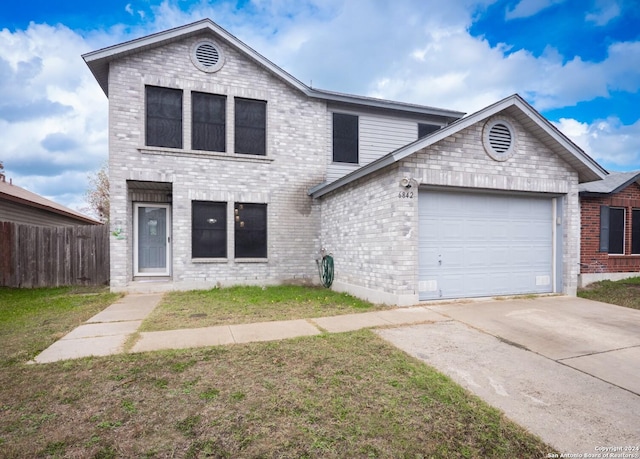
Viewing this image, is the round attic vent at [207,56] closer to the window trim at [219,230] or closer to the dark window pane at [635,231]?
the window trim at [219,230]

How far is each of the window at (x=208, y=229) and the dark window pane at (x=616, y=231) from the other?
12.5m

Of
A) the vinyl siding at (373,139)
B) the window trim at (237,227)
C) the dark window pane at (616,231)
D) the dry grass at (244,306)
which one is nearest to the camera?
the dry grass at (244,306)

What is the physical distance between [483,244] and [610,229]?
20.9ft

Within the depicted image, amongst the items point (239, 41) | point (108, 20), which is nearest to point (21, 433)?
point (239, 41)

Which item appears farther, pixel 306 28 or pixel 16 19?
pixel 306 28

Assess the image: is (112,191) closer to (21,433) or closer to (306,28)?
(21,433)

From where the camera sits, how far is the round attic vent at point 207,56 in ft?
33.0

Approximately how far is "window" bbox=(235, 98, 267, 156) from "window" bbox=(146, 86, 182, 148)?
1.71m

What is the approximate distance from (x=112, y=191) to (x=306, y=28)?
9099 mm

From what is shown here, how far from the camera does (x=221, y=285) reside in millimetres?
10070

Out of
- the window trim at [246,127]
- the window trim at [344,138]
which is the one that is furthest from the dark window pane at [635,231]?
the window trim at [246,127]

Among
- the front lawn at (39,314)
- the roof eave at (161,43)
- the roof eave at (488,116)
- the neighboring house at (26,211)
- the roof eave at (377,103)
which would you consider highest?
the roof eave at (161,43)

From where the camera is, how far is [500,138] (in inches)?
308

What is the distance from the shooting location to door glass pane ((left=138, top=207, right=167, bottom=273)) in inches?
421
